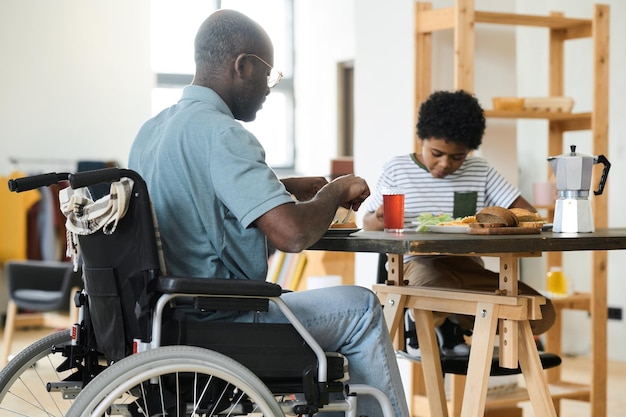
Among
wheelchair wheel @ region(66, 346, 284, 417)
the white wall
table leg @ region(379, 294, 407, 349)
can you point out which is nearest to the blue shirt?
wheelchair wheel @ region(66, 346, 284, 417)

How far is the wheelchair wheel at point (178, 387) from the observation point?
1.66 meters

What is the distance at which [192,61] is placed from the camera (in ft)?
29.3

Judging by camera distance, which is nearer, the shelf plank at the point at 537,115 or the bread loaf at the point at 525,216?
the bread loaf at the point at 525,216

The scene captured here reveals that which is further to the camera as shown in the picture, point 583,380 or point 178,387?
point 583,380

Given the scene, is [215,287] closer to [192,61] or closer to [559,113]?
[559,113]

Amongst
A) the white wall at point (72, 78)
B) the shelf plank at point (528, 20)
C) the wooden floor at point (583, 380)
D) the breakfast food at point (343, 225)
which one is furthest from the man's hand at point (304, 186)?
the white wall at point (72, 78)

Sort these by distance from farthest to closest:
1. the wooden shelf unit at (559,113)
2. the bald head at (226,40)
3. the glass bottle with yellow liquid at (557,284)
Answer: the glass bottle with yellow liquid at (557,284) < the wooden shelf unit at (559,113) < the bald head at (226,40)

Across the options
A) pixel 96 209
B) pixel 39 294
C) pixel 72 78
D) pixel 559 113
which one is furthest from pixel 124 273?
pixel 72 78

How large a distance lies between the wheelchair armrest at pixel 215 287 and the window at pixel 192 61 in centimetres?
680

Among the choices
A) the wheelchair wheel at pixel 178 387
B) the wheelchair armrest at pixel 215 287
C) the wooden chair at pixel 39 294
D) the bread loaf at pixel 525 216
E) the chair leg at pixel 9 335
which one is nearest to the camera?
the wheelchair wheel at pixel 178 387

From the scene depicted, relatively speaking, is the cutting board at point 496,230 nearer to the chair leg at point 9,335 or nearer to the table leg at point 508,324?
the table leg at point 508,324

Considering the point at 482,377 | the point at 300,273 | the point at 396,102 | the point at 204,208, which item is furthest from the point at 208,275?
the point at 300,273

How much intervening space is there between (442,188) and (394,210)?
86 centimetres

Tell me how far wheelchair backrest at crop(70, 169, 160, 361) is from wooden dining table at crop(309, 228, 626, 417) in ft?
1.67
